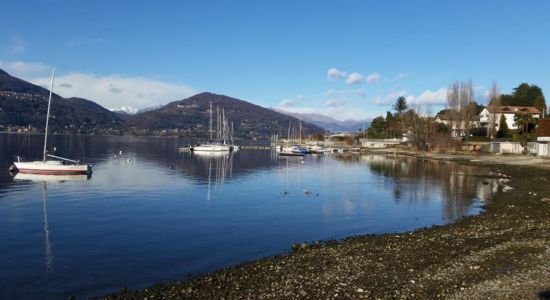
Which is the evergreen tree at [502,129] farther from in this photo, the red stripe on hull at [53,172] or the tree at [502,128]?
the red stripe on hull at [53,172]

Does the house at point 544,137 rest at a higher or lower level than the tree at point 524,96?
lower

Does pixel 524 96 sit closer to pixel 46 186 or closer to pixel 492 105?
pixel 492 105

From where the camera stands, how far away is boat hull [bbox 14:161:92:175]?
6084cm

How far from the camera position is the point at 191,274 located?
771 inches

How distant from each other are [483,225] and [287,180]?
3810 cm

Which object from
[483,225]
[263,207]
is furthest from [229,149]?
[483,225]

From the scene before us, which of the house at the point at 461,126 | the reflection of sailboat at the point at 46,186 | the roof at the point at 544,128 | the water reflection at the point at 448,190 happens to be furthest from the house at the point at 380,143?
the reflection of sailboat at the point at 46,186

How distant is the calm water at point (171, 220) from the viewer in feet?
65.6

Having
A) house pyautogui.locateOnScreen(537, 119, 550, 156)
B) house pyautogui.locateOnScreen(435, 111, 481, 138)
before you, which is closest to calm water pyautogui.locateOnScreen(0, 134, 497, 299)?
house pyautogui.locateOnScreen(537, 119, 550, 156)

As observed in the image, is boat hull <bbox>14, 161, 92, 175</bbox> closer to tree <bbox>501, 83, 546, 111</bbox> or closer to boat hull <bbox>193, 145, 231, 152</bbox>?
boat hull <bbox>193, 145, 231, 152</bbox>

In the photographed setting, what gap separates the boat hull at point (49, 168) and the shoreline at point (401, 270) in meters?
47.2

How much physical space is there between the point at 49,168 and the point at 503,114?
122229 mm

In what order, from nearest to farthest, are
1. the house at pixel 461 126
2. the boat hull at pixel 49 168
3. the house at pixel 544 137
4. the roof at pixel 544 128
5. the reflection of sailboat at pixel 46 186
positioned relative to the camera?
1. the reflection of sailboat at pixel 46 186
2. the boat hull at pixel 49 168
3. the house at pixel 544 137
4. the roof at pixel 544 128
5. the house at pixel 461 126

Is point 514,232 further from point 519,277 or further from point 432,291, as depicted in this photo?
point 432,291
